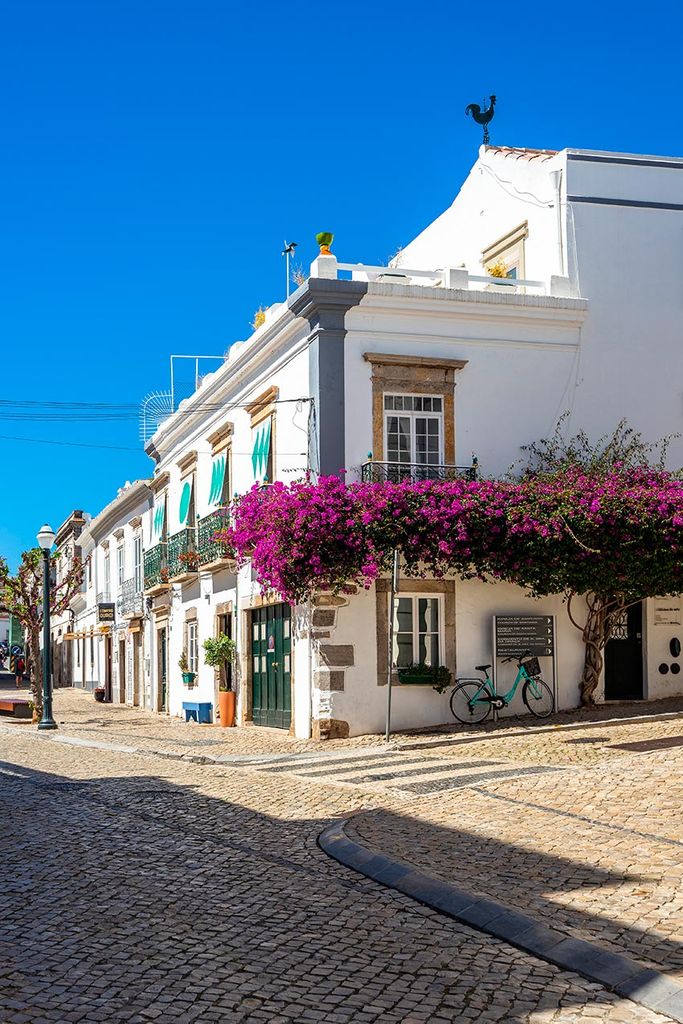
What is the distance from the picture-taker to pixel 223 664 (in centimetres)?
2317

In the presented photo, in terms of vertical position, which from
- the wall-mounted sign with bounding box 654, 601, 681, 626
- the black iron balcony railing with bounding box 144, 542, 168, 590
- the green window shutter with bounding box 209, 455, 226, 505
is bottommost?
the wall-mounted sign with bounding box 654, 601, 681, 626

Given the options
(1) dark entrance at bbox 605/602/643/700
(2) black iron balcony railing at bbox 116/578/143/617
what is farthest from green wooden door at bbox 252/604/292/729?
(2) black iron balcony railing at bbox 116/578/143/617

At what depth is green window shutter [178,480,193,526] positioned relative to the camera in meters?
26.5

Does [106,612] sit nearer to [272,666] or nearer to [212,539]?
[212,539]

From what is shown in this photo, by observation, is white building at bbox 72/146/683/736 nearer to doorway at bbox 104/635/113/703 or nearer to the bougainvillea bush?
the bougainvillea bush

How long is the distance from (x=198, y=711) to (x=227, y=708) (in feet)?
7.35

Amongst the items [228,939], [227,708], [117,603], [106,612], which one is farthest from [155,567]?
[228,939]

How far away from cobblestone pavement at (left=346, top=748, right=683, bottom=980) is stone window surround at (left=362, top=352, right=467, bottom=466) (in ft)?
25.1

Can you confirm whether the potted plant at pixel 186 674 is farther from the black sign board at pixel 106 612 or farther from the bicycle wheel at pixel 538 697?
the black sign board at pixel 106 612

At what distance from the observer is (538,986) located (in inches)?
223

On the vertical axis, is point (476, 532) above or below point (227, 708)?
above

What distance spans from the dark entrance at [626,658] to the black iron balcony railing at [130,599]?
1595 centimetres

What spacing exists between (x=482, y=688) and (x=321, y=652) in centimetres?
257

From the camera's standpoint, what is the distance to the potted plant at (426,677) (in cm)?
1822
